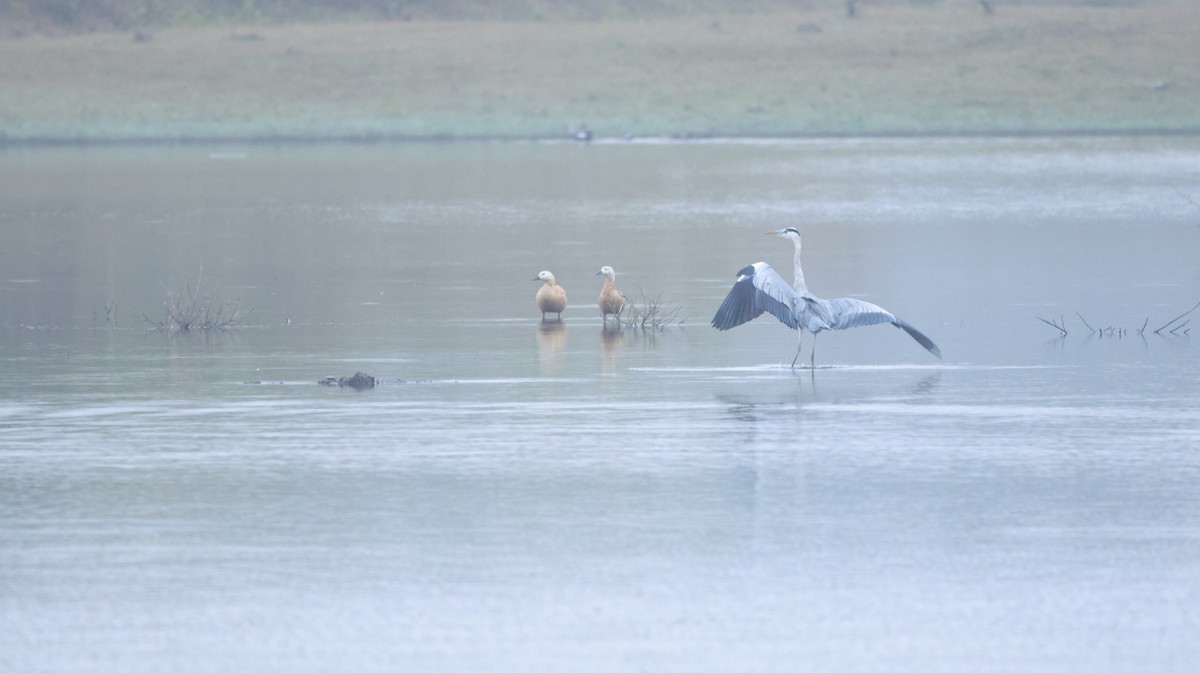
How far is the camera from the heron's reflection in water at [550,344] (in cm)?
1250

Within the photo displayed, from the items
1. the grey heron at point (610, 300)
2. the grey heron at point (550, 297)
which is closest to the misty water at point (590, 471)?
the grey heron at point (550, 297)

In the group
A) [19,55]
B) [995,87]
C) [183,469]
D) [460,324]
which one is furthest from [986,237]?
[19,55]

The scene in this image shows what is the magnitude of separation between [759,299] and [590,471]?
3200mm

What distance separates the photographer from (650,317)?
14.8 metres

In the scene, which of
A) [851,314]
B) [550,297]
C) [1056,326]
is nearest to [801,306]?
[851,314]

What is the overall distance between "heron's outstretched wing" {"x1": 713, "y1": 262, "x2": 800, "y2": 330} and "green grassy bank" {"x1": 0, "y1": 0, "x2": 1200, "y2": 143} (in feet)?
127

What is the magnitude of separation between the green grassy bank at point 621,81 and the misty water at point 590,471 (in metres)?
30.8

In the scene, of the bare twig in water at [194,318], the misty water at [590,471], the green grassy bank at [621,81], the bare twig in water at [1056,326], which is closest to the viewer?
the misty water at [590,471]

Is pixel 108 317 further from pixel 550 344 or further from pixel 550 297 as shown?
pixel 550 344

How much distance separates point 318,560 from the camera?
7.27 meters

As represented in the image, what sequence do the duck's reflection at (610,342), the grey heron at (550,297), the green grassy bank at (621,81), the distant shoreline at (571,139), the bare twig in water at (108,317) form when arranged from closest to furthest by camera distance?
1. the duck's reflection at (610,342)
2. the grey heron at (550,297)
3. the bare twig in water at (108,317)
4. the distant shoreline at (571,139)
5. the green grassy bank at (621,81)

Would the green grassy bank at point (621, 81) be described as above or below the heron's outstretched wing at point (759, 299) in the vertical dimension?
above

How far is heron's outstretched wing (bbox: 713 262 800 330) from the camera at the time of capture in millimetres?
11586

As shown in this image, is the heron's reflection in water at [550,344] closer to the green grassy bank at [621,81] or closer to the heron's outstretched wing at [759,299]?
the heron's outstretched wing at [759,299]
